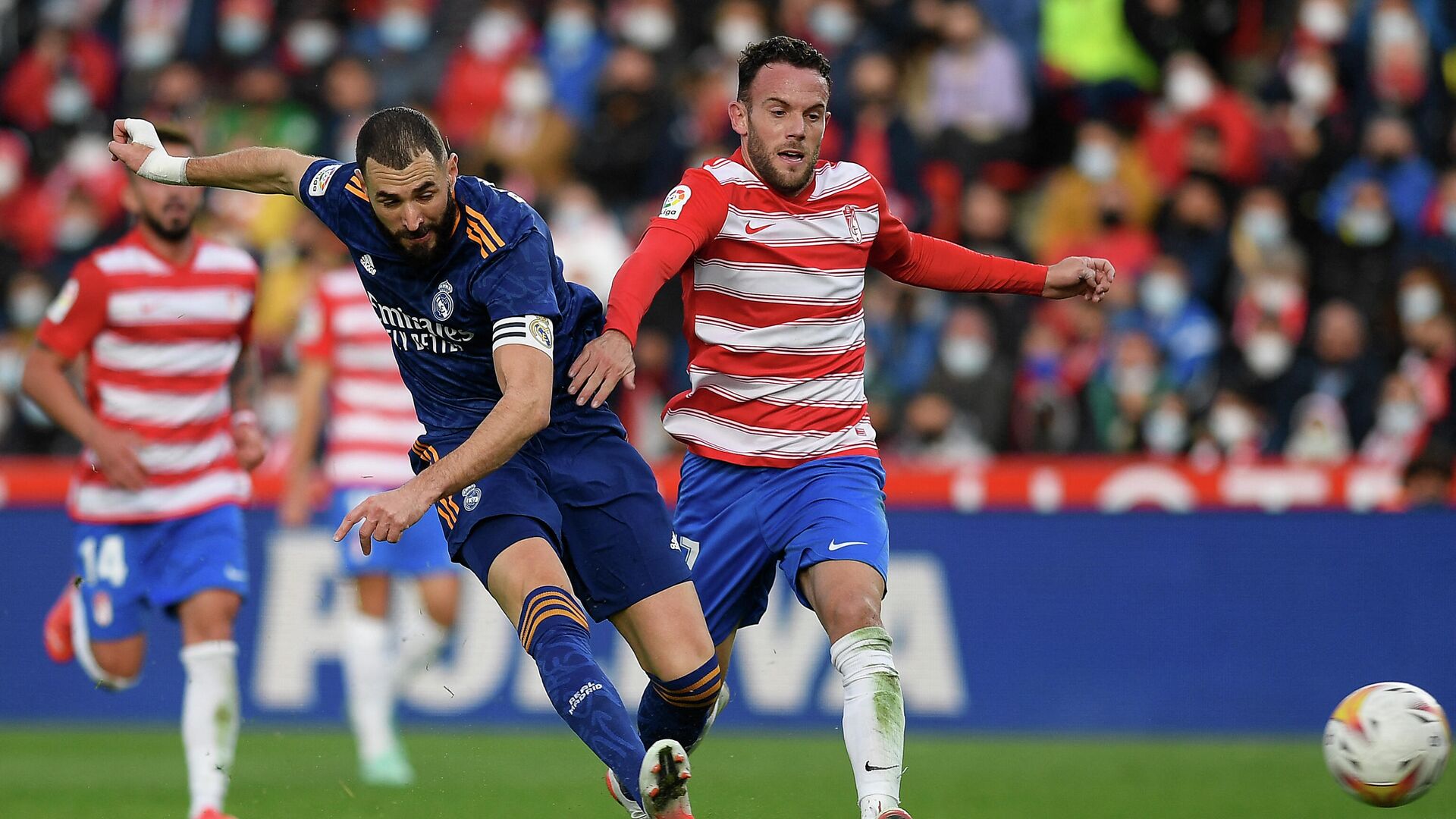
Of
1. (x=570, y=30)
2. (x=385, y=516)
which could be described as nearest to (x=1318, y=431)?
(x=570, y=30)

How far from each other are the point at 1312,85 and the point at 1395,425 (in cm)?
341

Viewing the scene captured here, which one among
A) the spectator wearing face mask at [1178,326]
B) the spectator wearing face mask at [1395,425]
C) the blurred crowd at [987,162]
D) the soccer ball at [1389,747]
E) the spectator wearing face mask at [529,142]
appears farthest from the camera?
the spectator wearing face mask at [529,142]

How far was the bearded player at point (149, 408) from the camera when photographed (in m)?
8.00

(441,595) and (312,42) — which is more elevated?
(312,42)

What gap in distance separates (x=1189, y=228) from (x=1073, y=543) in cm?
386

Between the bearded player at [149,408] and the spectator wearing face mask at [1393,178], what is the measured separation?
29.9 feet

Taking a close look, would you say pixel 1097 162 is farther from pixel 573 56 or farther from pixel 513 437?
pixel 513 437

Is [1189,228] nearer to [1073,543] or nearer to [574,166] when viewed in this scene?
[1073,543]

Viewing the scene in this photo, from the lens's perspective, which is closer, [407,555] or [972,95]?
[407,555]

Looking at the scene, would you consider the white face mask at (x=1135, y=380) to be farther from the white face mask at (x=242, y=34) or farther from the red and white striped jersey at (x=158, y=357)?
the white face mask at (x=242, y=34)

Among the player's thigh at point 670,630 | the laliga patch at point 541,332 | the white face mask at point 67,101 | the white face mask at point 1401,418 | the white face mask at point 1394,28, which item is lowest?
the player's thigh at point 670,630

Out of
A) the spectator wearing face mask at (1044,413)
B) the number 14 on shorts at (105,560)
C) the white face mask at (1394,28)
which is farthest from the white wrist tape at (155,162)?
the white face mask at (1394,28)

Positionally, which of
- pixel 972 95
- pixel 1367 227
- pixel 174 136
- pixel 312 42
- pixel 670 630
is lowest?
pixel 670 630

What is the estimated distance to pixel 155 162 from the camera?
6.62m
